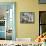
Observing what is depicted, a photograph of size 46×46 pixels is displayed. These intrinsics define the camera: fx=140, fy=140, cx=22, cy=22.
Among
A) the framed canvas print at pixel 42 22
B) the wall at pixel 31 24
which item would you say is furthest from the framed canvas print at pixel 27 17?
the framed canvas print at pixel 42 22

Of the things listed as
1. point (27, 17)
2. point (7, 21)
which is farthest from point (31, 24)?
point (7, 21)

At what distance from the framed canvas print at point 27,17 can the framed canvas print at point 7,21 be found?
0.32m

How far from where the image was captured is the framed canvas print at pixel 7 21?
500 cm

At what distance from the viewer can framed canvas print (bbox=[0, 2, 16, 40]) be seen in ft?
16.4

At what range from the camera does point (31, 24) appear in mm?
4953

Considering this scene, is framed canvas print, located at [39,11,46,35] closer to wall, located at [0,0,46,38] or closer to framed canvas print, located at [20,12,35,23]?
wall, located at [0,0,46,38]

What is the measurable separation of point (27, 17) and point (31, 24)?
289 millimetres

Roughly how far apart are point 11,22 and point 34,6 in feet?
3.28

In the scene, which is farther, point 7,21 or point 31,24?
point 7,21

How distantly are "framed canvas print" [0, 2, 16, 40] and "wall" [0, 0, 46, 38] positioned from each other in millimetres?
183

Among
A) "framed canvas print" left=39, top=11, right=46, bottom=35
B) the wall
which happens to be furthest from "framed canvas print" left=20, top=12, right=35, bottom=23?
"framed canvas print" left=39, top=11, right=46, bottom=35

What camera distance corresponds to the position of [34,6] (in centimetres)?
494

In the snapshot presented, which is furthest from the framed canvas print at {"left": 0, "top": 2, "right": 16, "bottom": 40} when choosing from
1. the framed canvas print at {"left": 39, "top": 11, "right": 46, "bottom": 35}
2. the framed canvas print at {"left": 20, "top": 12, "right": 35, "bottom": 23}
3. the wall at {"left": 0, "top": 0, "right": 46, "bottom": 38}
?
the framed canvas print at {"left": 39, "top": 11, "right": 46, "bottom": 35}

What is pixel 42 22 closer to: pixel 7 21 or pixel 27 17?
pixel 27 17
